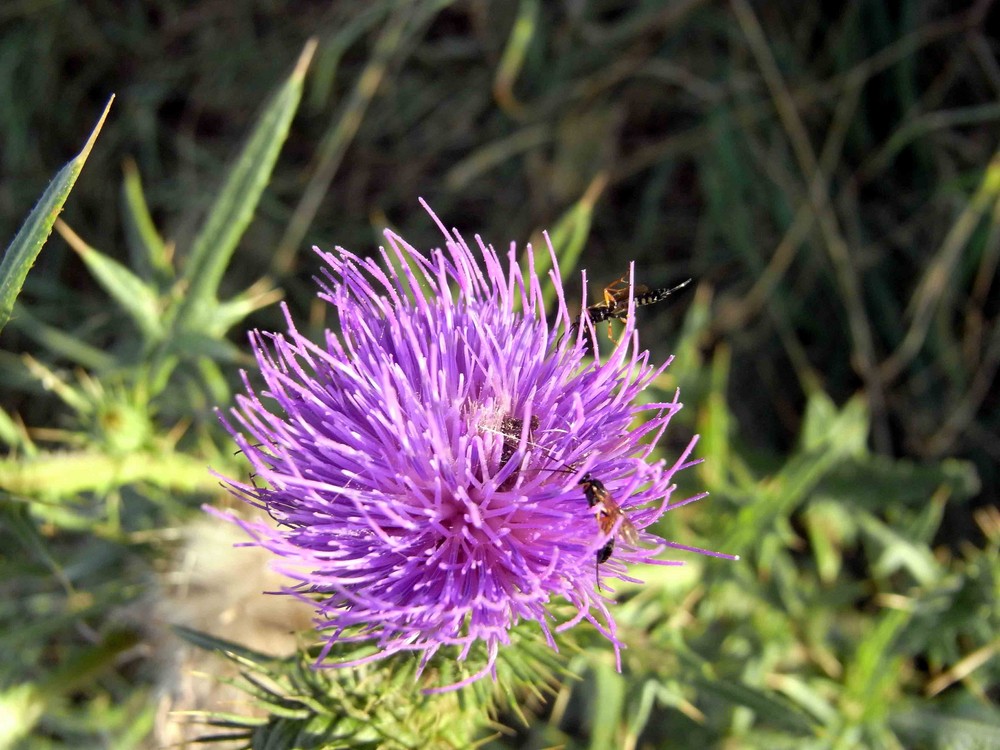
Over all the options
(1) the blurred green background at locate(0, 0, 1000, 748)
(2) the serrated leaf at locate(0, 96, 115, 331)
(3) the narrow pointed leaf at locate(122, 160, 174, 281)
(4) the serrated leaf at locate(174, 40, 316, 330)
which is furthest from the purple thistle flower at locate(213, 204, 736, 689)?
(3) the narrow pointed leaf at locate(122, 160, 174, 281)

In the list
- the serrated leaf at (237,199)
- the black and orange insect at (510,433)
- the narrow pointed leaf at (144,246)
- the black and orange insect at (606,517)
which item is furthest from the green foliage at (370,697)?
the narrow pointed leaf at (144,246)

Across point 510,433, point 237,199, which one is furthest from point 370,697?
point 237,199

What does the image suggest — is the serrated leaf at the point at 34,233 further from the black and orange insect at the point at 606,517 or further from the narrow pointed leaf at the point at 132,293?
the black and orange insect at the point at 606,517

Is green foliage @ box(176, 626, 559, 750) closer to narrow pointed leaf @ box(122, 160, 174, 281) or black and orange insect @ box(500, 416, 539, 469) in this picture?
black and orange insect @ box(500, 416, 539, 469)

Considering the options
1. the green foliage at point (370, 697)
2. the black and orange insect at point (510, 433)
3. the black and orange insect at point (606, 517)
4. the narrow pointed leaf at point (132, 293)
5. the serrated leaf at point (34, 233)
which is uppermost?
the serrated leaf at point (34, 233)

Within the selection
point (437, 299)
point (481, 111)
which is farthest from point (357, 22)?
point (437, 299)

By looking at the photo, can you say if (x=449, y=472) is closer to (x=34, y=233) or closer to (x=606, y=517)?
(x=606, y=517)

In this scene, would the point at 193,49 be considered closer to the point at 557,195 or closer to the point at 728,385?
the point at 557,195
